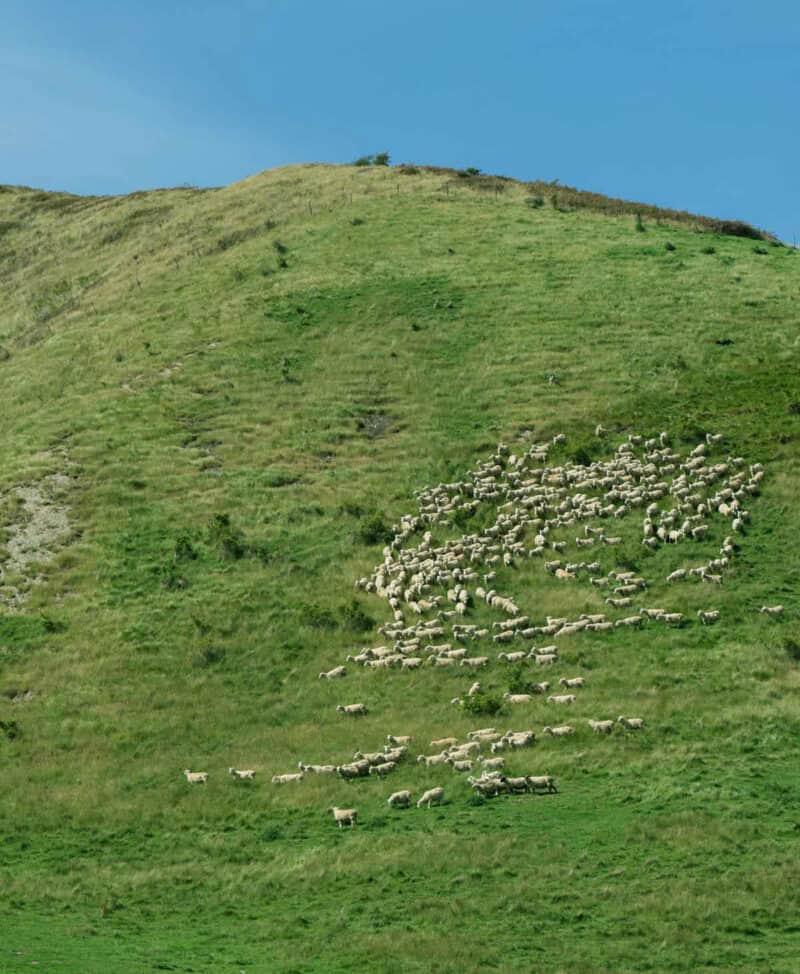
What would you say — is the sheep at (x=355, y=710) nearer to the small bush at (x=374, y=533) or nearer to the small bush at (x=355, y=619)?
the small bush at (x=355, y=619)

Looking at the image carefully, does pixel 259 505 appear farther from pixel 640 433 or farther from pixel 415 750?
pixel 415 750

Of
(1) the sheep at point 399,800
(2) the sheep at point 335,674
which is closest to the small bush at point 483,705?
(1) the sheep at point 399,800

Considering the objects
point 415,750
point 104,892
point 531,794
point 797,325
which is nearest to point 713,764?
point 531,794

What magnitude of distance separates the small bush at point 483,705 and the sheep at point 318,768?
12.8ft

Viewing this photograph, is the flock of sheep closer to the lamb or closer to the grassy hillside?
the lamb

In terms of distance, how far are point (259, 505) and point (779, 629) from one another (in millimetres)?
21388

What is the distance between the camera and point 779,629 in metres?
34.5

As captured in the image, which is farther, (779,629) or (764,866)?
(779,629)

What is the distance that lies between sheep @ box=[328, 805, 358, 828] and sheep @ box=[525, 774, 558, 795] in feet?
13.0

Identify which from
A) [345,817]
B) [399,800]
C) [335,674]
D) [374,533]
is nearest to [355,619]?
[335,674]

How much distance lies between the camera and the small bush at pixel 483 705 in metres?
32.6

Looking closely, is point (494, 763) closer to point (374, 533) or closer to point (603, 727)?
point (603, 727)

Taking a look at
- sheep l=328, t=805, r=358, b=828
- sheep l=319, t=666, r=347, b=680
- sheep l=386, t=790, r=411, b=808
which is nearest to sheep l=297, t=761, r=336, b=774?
sheep l=328, t=805, r=358, b=828

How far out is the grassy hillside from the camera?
78.6 ft
